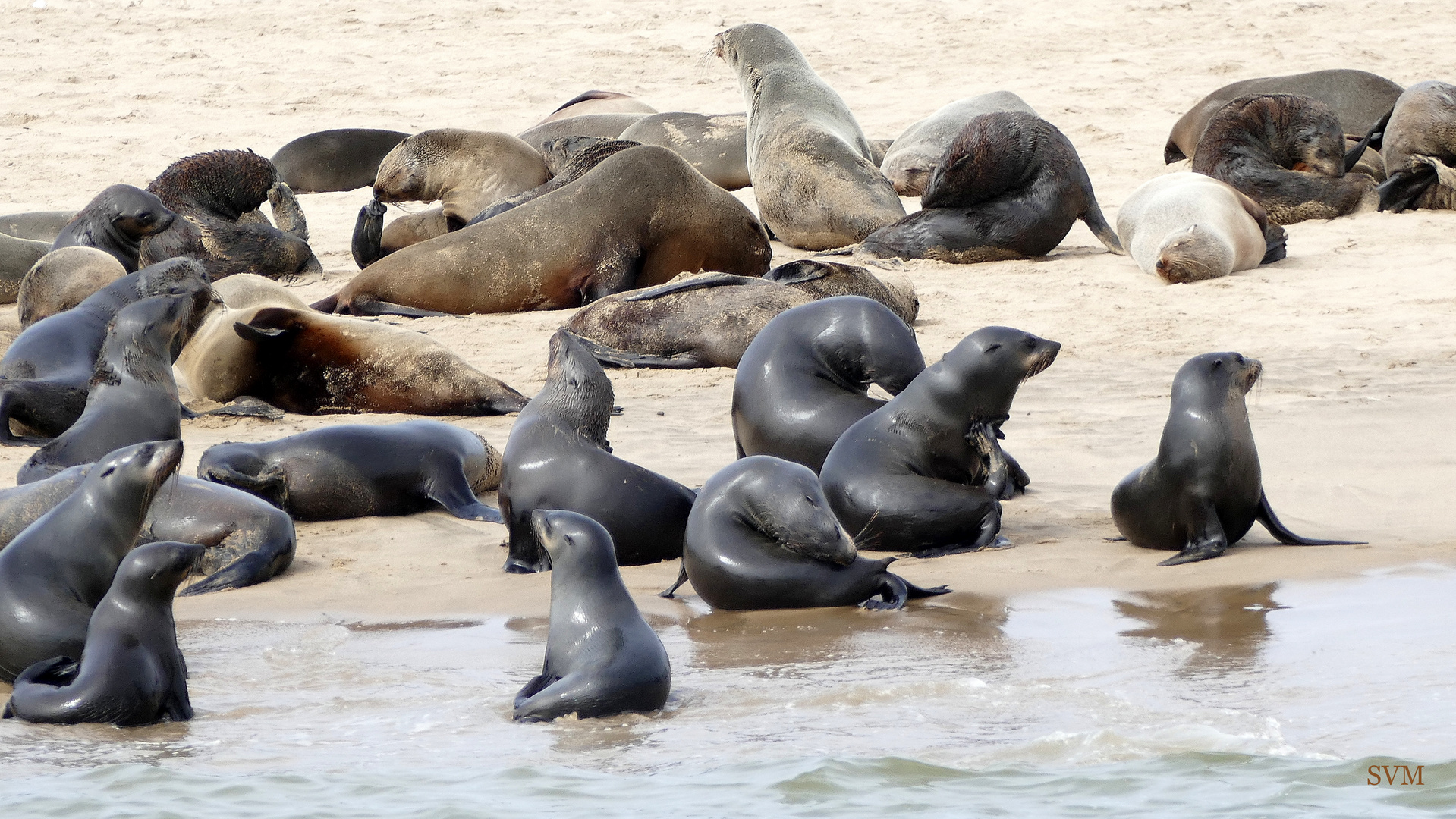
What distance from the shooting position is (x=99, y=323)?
23.1 feet

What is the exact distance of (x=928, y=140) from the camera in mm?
12758

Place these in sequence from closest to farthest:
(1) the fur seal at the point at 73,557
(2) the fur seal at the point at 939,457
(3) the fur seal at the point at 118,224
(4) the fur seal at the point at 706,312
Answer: (1) the fur seal at the point at 73,557 → (2) the fur seal at the point at 939,457 → (4) the fur seal at the point at 706,312 → (3) the fur seal at the point at 118,224

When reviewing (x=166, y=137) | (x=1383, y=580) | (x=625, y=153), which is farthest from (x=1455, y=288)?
(x=166, y=137)

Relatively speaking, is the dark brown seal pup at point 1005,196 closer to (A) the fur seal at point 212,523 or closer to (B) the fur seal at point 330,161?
(B) the fur seal at point 330,161

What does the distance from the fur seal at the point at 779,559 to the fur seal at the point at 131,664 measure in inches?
53.6

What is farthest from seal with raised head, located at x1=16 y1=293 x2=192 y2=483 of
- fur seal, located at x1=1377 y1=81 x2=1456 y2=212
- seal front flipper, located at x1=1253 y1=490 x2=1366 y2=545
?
fur seal, located at x1=1377 y1=81 x2=1456 y2=212

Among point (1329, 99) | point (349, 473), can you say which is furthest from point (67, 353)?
point (1329, 99)

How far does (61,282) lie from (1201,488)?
19.3ft

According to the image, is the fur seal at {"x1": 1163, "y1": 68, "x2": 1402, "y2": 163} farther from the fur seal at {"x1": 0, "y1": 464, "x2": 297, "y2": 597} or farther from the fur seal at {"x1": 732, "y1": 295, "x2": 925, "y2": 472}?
the fur seal at {"x1": 0, "y1": 464, "x2": 297, "y2": 597}

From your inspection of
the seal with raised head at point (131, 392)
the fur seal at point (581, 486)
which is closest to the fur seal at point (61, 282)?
the seal with raised head at point (131, 392)

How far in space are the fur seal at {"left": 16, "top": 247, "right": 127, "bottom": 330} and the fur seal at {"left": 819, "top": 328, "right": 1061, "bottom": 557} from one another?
4713 mm

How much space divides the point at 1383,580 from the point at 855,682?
1.55 m

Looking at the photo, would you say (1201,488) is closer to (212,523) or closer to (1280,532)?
(1280,532)

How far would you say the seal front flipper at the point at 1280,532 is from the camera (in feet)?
15.6
